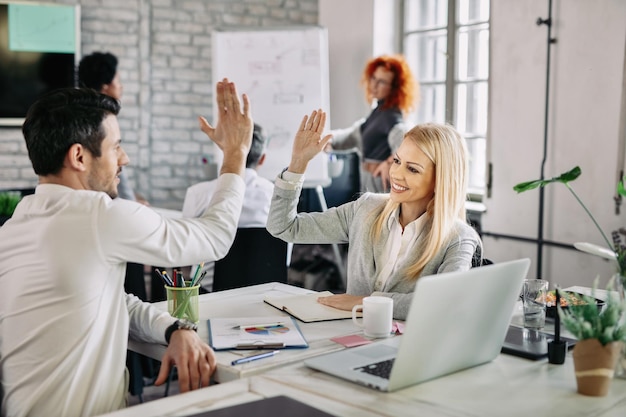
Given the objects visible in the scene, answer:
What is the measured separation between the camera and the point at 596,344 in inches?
57.9

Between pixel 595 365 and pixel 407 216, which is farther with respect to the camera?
pixel 407 216

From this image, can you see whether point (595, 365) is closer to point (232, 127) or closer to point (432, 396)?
point (432, 396)

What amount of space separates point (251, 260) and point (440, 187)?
96 cm

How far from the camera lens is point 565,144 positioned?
4266mm

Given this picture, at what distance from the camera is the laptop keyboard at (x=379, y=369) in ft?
5.10

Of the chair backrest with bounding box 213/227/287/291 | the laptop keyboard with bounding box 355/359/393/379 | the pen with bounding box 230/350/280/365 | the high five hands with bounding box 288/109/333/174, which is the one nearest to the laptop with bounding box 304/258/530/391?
the laptop keyboard with bounding box 355/359/393/379

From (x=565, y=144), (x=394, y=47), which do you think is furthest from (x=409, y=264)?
(x=394, y=47)

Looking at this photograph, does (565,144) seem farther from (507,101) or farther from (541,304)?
(541,304)

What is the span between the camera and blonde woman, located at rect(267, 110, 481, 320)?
88.1 inches

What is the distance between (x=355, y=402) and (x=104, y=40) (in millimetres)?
4836

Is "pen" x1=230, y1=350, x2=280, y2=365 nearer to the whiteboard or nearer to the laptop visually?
the laptop

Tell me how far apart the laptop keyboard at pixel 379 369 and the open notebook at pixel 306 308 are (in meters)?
0.43

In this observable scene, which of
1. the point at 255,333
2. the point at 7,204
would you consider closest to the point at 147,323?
the point at 255,333

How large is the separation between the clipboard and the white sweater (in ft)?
0.85
